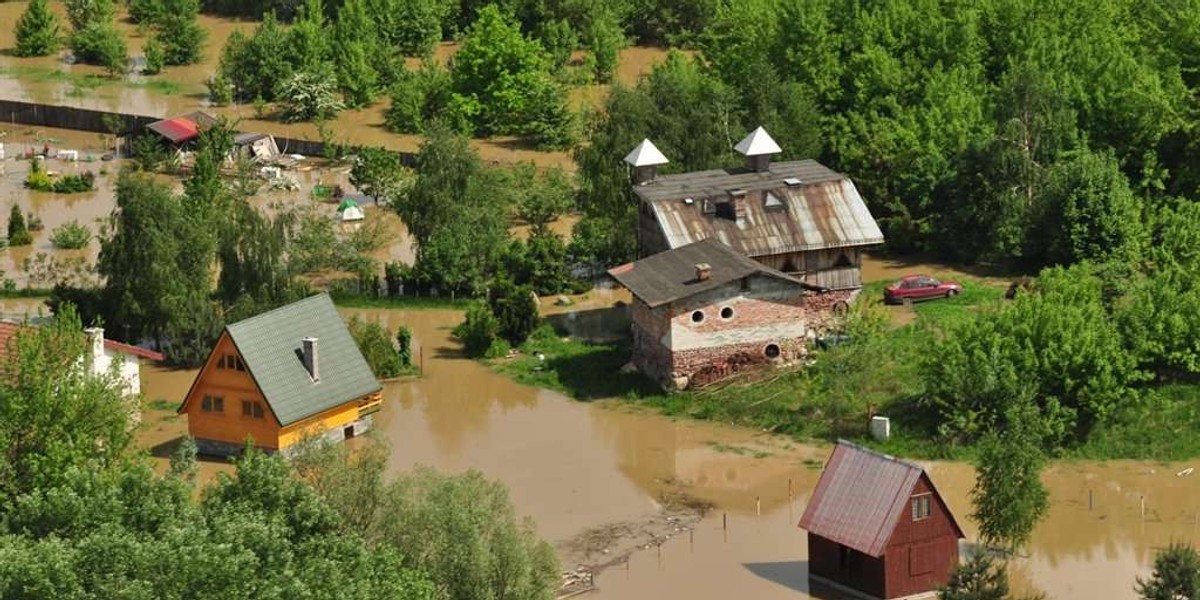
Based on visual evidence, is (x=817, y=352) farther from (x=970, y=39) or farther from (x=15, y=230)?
(x=15, y=230)

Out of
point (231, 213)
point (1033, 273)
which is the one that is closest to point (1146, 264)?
point (1033, 273)

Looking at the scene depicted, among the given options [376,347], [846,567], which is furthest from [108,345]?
[846,567]

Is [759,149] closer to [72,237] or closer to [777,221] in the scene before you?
[777,221]

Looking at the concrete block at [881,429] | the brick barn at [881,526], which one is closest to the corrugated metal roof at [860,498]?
the brick barn at [881,526]

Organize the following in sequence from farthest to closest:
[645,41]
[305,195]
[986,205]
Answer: [645,41] → [305,195] → [986,205]

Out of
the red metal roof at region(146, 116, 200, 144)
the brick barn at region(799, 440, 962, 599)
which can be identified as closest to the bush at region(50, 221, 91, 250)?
the red metal roof at region(146, 116, 200, 144)
